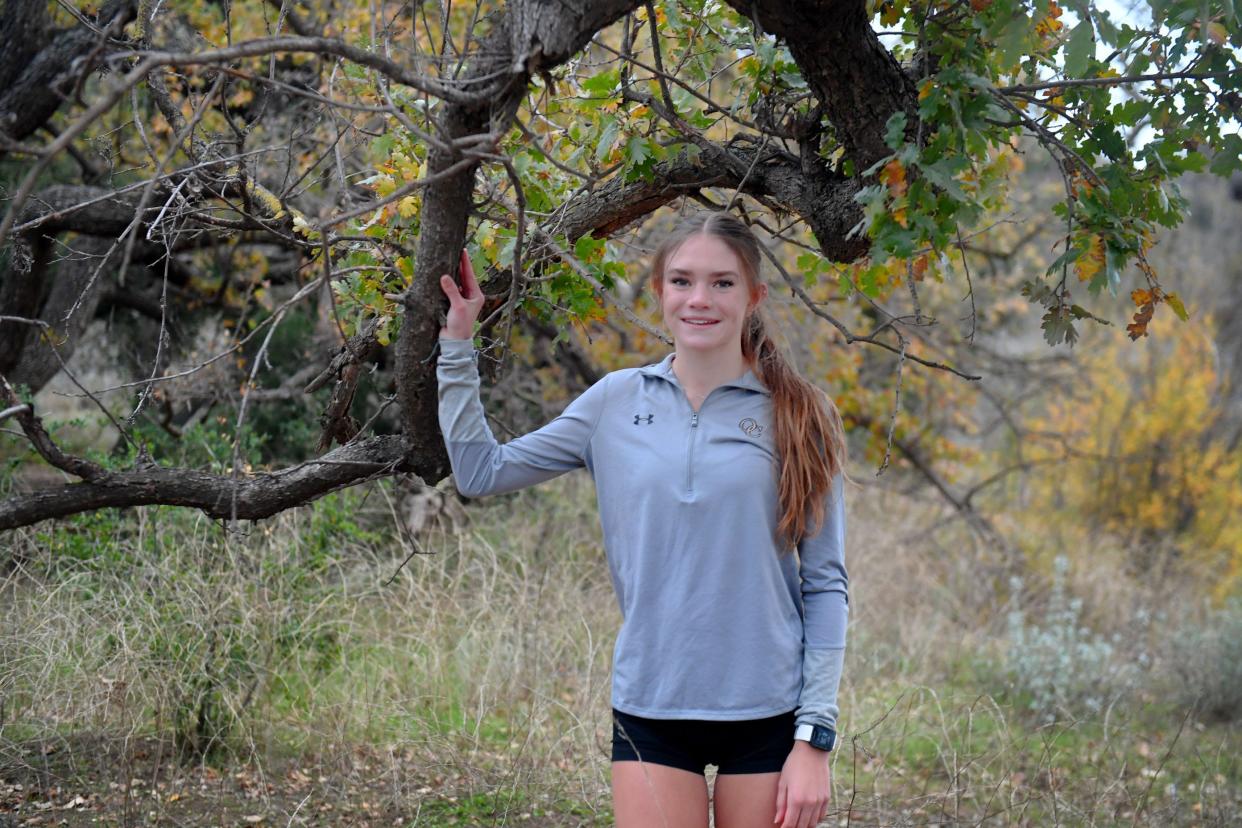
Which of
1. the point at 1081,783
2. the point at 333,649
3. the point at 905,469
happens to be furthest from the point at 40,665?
the point at 905,469

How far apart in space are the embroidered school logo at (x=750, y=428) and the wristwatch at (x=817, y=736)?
22.8 inches

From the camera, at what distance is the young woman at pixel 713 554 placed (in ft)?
7.45

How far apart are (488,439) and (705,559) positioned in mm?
522

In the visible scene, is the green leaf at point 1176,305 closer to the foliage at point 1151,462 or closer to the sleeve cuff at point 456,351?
the sleeve cuff at point 456,351

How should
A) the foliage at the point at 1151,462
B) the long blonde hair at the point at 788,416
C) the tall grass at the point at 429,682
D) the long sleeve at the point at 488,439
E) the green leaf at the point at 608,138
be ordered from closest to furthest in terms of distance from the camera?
the long blonde hair at the point at 788,416, the long sleeve at the point at 488,439, the green leaf at the point at 608,138, the tall grass at the point at 429,682, the foliage at the point at 1151,462

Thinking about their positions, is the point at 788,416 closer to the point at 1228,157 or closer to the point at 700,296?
the point at 700,296

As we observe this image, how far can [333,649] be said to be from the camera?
491 cm

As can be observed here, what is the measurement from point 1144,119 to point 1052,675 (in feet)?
15.1

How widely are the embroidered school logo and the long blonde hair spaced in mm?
38

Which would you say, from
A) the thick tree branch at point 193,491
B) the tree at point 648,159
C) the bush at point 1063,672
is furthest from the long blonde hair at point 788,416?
the bush at point 1063,672

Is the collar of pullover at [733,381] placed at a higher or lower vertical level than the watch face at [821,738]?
higher

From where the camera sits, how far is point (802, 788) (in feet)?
7.24

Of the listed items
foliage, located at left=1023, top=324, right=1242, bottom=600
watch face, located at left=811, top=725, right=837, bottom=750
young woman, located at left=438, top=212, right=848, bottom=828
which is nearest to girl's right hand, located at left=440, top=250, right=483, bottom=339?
young woman, located at left=438, top=212, right=848, bottom=828

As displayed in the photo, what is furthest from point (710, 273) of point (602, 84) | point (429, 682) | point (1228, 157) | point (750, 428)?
→ point (429, 682)
